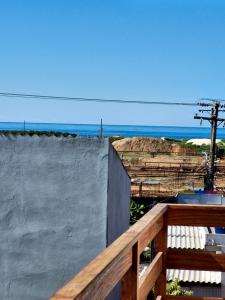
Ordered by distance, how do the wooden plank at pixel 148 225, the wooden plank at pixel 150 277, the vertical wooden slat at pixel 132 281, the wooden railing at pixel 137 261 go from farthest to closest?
the wooden plank at pixel 150 277 → the wooden plank at pixel 148 225 → the vertical wooden slat at pixel 132 281 → the wooden railing at pixel 137 261

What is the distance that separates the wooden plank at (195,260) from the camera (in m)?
3.51

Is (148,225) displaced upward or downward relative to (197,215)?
upward

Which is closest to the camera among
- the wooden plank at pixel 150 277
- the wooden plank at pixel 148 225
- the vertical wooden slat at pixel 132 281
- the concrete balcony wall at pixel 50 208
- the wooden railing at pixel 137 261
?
the wooden railing at pixel 137 261

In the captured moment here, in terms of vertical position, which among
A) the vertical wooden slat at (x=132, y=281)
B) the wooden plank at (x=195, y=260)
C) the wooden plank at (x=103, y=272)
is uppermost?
the wooden plank at (x=103, y=272)

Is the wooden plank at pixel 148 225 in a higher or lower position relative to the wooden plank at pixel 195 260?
higher

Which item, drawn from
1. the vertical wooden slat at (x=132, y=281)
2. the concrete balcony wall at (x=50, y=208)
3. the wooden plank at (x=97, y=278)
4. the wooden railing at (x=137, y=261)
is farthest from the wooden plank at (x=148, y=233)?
the concrete balcony wall at (x=50, y=208)

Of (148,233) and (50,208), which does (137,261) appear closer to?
(148,233)

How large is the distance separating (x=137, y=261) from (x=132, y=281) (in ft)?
0.30

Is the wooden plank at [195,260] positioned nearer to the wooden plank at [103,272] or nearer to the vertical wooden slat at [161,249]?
the vertical wooden slat at [161,249]

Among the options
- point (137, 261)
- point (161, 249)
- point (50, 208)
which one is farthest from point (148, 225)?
point (50, 208)

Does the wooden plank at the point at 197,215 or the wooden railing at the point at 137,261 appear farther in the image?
the wooden plank at the point at 197,215

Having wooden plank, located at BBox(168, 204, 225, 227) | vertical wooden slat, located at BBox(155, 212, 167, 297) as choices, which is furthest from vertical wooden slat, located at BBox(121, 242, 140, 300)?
wooden plank, located at BBox(168, 204, 225, 227)

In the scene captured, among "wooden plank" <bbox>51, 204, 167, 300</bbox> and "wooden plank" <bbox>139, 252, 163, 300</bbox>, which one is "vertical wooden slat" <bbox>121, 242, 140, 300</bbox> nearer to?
"wooden plank" <bbox>51, 204, 167, 300</bbox>

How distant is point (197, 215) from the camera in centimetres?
359
